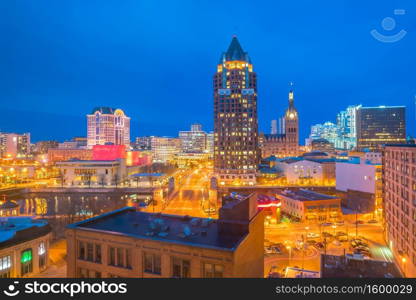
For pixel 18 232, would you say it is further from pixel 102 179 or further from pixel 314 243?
pixel 102 179

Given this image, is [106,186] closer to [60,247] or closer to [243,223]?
[60,247]

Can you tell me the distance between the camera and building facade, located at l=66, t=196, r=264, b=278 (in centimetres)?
1555

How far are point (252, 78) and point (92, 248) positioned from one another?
108 meters

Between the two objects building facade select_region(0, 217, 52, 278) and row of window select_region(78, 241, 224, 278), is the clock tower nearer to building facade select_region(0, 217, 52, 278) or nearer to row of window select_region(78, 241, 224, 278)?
building facade select_region(0, 217, 52, 278)

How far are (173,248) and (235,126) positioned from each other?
9691 centimetres

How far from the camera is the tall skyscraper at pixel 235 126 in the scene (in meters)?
110

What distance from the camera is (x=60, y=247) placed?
4116 cm

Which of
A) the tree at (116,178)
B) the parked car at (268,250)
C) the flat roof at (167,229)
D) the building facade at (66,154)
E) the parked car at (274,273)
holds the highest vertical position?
the building facade at (66,154)

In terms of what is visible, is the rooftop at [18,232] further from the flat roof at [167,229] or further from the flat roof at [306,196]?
the flat roof at [306,196]

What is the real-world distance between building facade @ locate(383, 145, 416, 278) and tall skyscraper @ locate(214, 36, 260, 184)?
65813mm

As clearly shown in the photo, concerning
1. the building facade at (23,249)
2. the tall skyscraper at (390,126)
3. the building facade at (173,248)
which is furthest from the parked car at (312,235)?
the tall skyscraper at (390,126)

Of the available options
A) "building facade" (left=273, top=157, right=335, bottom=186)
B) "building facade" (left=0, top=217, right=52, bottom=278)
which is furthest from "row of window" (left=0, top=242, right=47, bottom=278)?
"building facade" (left=273, top=157, right=335, bottom=186)

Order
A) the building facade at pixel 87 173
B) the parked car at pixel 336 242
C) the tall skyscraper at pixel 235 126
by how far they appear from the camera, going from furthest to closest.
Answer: the building facade at pixel 87 173 < the tall skyscraper at pixel 235 126 < the parked car at pixel 336 242

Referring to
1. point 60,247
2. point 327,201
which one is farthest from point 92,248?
point 327,201
